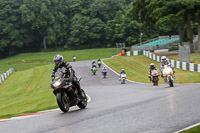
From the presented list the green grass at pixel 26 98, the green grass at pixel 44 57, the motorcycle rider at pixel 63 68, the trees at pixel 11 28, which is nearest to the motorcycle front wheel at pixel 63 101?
the motorcycle rider at pixel 63 68

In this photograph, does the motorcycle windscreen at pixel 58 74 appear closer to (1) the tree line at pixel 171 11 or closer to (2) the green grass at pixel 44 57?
(1) the tree line at pixel 171 11

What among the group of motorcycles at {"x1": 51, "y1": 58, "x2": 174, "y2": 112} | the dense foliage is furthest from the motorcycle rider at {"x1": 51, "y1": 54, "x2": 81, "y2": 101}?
the dense foliage

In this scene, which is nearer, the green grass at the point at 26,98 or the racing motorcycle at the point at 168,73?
the green grass at the point at 26,98

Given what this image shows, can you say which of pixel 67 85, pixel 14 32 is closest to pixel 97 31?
pixel 14 32

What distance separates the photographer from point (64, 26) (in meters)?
97.4

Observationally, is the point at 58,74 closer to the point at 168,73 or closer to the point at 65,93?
the point at 65,93

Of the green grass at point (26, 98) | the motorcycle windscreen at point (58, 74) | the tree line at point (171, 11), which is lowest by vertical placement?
the green grass at point (26, 98)

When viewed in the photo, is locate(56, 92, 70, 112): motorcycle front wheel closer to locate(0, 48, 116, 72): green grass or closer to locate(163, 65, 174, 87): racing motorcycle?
locate(163, 65, 174, 87): racing motorcycle

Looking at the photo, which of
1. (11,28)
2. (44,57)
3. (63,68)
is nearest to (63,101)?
(63,68)

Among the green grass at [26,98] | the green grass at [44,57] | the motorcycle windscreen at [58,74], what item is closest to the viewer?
the motorcycle windscreen at [58,74]

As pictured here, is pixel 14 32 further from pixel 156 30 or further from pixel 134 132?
pixel 134 132

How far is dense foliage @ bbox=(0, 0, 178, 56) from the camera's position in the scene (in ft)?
305

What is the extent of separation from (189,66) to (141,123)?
30218 mm

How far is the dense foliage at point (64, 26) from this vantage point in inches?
3656
